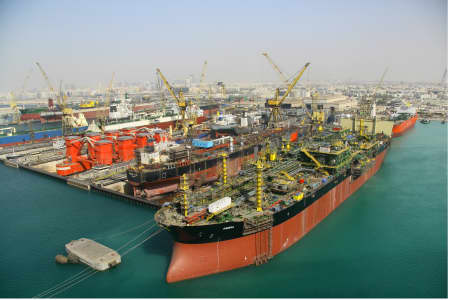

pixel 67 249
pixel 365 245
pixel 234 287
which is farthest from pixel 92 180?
pixel 365 245

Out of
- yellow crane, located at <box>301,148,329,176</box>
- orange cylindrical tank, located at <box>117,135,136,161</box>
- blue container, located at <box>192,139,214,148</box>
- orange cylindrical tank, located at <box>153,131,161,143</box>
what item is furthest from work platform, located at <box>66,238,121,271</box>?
orange cylindrical tank, located at <box>153,131,161,143</box>

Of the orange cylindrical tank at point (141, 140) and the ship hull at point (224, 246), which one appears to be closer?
the ship hull at point (224, 246)

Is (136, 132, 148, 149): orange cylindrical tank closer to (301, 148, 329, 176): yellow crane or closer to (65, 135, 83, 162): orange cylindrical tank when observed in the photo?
(65, 135, 83, 162): orange cylindrical tank

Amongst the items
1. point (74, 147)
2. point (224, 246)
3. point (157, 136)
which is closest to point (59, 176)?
point (74, 147)

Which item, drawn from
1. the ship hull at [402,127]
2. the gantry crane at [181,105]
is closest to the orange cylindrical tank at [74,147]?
the gantry crane at [181,105]

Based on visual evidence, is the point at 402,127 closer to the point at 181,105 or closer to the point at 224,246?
the point at 181,105

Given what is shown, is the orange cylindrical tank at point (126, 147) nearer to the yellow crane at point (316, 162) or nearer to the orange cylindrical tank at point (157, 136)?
the orange cylindrical tank at point (157, 136)
